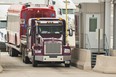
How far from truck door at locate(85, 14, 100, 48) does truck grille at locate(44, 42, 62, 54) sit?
7.52 feet

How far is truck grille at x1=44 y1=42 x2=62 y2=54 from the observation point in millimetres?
26906

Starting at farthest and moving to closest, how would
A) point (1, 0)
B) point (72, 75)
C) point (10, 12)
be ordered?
point (1, 0) → point (10, 12) → point (72, 75)

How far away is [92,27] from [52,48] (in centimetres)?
323

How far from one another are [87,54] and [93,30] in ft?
9.45

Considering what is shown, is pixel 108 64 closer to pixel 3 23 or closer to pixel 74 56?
pixel 74 56

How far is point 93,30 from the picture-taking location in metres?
28.7

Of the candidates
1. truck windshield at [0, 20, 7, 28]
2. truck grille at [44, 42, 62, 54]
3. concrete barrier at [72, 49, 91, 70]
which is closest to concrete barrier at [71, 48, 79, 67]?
concrete barrier at [72, 49, 91, 70]

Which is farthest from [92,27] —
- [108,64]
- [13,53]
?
[13,53]

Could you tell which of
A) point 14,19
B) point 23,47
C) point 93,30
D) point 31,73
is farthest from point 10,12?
point 31,73

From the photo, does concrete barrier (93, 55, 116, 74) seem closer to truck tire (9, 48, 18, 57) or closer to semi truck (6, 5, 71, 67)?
semi truck (6, 5, 71, 67)

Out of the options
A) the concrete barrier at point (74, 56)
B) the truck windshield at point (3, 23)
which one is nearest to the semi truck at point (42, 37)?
the concrete barrier at point (74, 56)

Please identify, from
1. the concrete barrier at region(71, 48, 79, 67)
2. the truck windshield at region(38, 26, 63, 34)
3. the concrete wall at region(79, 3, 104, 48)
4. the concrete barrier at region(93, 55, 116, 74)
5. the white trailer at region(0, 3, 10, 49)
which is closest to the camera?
the concrete barrier at region(93, 55, 116, 74)

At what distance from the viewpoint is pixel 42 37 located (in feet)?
91.4

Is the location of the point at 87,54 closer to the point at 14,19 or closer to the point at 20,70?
the point at 20,70
